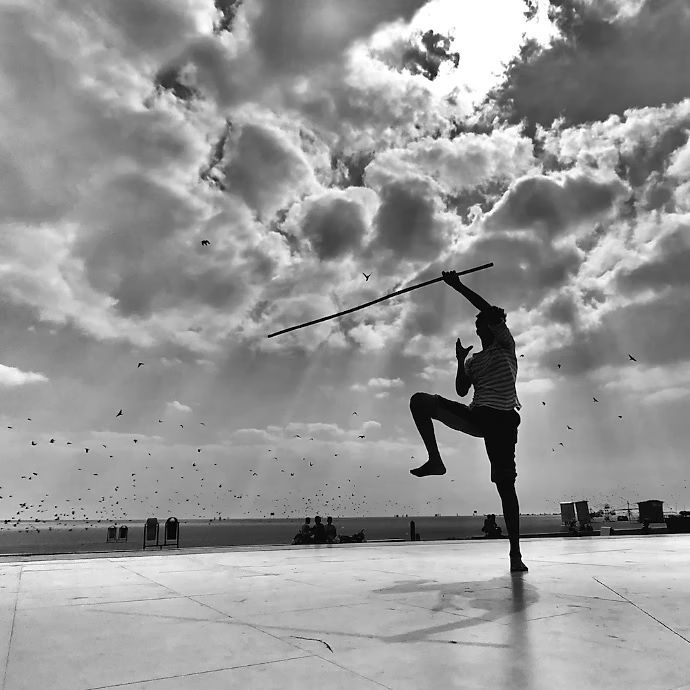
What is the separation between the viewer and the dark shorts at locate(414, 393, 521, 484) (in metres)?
5.93

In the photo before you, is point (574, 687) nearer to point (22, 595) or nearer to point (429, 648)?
point (429, 648)

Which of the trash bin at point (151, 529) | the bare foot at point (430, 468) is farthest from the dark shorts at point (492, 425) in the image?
the trash bin at point (151, 529)

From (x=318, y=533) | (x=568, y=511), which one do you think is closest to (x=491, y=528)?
(x=318, y=533)

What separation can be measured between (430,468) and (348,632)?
3.31 metres

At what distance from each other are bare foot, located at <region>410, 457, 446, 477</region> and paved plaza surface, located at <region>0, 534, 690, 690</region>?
3.69ft

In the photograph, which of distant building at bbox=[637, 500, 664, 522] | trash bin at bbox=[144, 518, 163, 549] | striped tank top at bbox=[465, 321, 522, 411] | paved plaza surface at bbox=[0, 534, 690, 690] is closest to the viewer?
paved plaza surface at bbox=[0, 534, 690, 690]

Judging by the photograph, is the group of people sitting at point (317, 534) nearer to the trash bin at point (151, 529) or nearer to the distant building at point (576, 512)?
the trash bin at point (151, 529)

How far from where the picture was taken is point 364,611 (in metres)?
3.15

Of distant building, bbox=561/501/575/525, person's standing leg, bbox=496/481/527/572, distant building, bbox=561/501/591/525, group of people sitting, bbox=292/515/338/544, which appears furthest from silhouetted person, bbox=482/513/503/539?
distant building, bbox=561/501/575/525

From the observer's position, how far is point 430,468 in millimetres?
5816

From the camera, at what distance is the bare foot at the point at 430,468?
5797 millimetres

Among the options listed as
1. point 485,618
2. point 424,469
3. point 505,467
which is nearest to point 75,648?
point 485,618

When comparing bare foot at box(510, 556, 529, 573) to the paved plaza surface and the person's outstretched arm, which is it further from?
the person's outstretched arm

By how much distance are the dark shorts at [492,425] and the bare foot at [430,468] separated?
44cm
